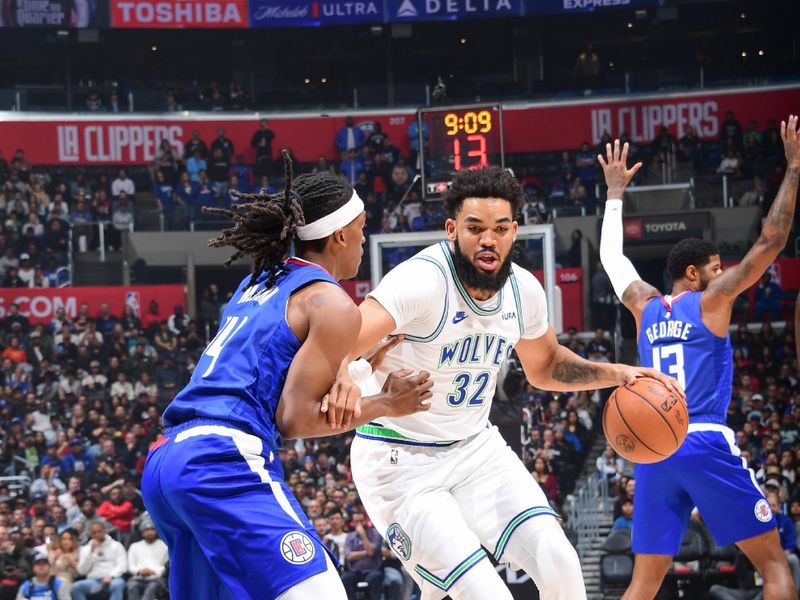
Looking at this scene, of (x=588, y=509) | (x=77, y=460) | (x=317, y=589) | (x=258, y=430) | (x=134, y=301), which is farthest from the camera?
(x=134, y=301)

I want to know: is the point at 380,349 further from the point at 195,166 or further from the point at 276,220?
the point at 195,166

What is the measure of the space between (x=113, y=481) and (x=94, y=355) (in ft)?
13.4

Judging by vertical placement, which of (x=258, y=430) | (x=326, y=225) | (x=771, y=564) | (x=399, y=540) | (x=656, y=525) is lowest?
(x=771, y=564)

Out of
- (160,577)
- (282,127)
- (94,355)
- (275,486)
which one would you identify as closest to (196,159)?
(282,127)

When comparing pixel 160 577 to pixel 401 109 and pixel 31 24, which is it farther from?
pixel 31 24

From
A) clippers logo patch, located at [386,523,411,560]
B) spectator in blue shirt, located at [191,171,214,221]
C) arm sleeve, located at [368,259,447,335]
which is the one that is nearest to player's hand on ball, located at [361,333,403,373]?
arm sleeve, located at [368,259,447,335]

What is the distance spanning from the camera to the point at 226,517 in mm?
3359

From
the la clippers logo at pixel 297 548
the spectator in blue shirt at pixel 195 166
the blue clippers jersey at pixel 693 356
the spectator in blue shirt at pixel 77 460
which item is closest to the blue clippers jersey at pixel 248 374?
the la clippers logo at pixel 297 548

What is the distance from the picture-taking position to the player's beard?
474 cm

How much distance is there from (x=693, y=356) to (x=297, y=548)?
10.6 feet

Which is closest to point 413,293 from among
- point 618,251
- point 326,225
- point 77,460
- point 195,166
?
point 326,225

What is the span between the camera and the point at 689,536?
10.5m

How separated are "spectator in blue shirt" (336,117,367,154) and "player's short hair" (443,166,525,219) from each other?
1806 centimetres

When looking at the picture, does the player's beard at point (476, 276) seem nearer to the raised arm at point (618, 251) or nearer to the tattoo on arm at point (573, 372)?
the tattoo on arm at point (573, 372)
